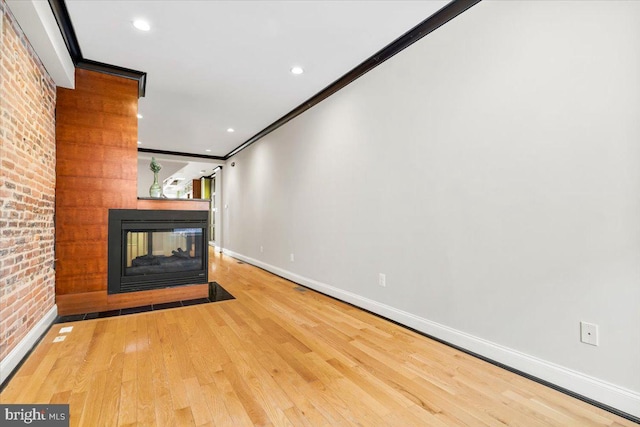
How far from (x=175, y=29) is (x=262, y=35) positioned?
74 centimetres

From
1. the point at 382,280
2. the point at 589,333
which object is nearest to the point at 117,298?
the point at 382,280

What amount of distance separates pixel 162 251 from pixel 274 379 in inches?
95.2

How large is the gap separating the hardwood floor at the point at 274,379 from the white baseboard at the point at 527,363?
0.25 feet

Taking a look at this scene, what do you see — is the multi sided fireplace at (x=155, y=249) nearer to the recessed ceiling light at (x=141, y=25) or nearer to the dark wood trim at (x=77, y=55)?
the dark wood trim at (x=77, y=55)

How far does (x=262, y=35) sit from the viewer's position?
272cm

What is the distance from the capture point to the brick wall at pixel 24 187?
1.91m

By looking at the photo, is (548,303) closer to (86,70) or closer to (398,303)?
(398,303)

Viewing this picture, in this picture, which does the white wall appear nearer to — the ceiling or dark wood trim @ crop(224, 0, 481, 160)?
dark wood trim @ crop(224, 0, 481, 160)

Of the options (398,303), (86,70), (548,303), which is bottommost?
(398,303)

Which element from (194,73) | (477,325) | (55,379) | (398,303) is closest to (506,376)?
(477,325)

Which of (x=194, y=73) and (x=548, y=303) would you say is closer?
(x=548, y=303)

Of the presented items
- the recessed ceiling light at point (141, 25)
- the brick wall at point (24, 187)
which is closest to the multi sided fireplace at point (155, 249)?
the brick wall at point (24, 187)

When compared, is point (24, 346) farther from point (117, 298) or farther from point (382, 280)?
point (382, 280)

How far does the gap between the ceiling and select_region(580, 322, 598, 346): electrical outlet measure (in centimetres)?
235
